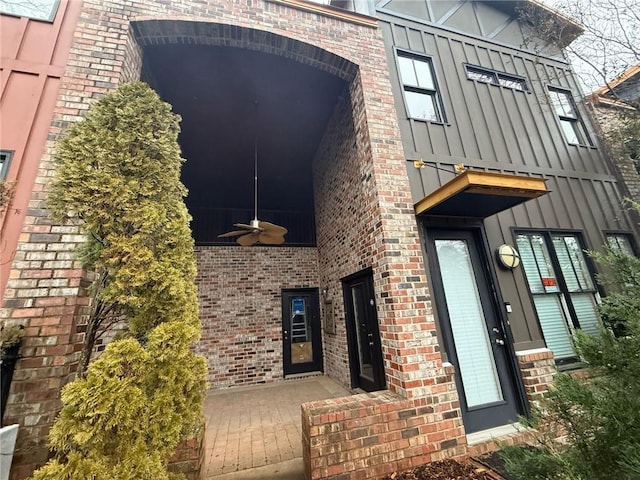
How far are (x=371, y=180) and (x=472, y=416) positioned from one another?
2.92 metres

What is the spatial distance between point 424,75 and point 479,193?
2575 mm

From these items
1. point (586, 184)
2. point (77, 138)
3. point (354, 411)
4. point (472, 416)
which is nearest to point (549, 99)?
point (586, 184)

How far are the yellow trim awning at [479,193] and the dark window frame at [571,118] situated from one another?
315 centimetres

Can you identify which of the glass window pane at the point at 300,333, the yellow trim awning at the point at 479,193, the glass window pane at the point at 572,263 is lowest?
the glass window pane at the point at 300,333

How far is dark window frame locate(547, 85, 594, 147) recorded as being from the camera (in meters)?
4.77

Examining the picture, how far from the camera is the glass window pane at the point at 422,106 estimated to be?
151 inches

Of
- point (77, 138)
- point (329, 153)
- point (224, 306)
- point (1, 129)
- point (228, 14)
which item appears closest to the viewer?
point (77, 138)

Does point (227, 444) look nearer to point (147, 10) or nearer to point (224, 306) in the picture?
point (224, 306)

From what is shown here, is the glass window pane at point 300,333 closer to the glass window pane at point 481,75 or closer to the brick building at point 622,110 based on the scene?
the glass window pane at point 481,75

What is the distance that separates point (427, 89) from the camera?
13.1ft

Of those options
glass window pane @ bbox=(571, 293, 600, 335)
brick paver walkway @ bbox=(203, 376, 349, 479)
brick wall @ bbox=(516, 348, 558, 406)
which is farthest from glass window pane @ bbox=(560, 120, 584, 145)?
brick paver walkway @ bbox=(203, 376, 349, 479)

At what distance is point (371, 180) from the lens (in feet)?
10.7

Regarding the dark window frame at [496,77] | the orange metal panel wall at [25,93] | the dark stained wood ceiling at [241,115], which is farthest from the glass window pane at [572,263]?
the orange metal panel wall at [25,93]

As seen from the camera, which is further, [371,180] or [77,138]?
[371,180]
